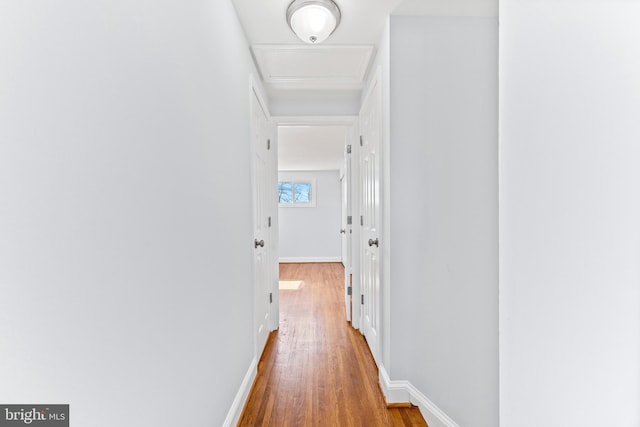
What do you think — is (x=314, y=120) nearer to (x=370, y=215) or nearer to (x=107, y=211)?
(x=370, y=215)

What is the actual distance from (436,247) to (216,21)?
5.05ft

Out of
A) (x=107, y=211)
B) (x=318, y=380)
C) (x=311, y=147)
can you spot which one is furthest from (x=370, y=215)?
(x=311, y=147)

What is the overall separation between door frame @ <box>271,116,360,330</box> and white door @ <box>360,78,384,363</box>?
0.38ft

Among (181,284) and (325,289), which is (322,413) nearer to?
(181,284)

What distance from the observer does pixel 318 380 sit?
2.09 m

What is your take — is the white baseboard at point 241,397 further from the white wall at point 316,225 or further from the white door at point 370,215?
the white wall at point 316,225

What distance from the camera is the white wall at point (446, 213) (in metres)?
1.44

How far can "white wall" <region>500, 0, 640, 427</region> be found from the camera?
544mm

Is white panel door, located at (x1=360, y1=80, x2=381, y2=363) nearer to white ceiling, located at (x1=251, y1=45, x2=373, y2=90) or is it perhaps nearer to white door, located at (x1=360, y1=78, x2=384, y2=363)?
white door, located at (x1=360, y1=78, x2=384, y2=363)

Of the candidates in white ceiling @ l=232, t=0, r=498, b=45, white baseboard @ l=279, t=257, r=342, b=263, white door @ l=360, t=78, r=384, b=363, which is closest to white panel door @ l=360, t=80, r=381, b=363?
white door @ l=360, t=78, r=384, b=363

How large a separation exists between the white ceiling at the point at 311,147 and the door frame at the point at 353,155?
12.2 inches

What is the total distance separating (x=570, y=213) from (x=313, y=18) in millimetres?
1584
